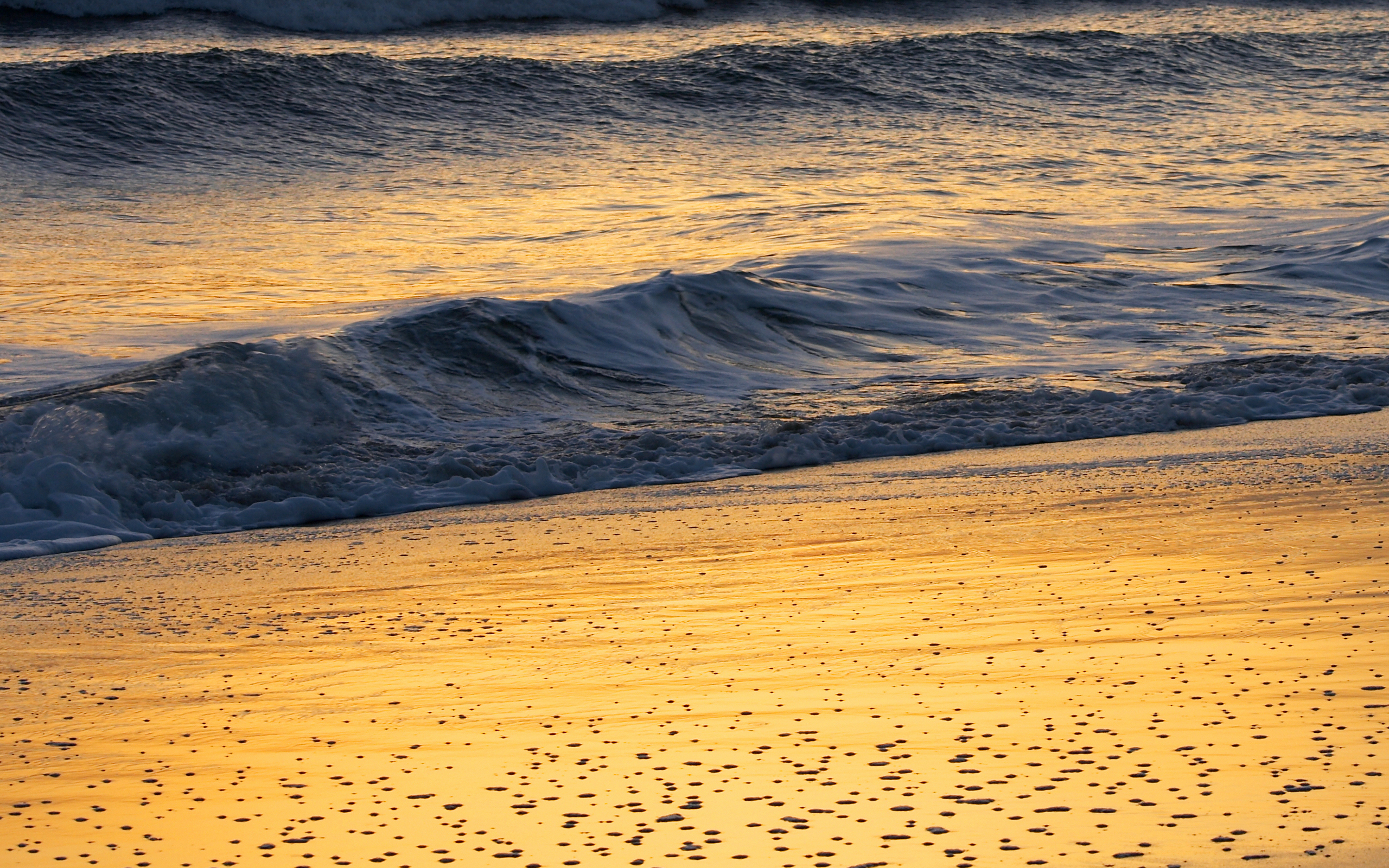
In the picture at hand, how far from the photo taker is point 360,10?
21.3 m

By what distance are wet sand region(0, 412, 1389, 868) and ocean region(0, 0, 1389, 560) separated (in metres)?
1.19

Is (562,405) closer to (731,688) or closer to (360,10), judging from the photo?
(731,688)

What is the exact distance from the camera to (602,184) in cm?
1414

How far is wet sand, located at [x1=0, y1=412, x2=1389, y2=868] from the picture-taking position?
6.86ft

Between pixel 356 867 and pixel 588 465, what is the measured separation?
355 cm

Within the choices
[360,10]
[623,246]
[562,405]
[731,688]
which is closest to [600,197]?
[623,246]

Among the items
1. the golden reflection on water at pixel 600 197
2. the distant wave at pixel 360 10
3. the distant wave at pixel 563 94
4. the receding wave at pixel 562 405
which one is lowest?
the receding wave at pixel 562 405

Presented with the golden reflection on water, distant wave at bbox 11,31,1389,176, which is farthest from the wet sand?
distant wave at bbox 11,31,1389,176

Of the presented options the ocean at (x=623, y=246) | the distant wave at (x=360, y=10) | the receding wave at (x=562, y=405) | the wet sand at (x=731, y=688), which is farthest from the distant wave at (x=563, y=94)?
the wet sand at (x=731, y=688)

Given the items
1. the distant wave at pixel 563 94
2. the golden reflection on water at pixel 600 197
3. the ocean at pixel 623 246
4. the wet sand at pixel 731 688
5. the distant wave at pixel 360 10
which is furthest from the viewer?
the distant wave at pixel 360 10

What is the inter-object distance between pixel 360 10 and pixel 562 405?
16523 millimetres

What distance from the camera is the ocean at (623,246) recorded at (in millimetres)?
5750

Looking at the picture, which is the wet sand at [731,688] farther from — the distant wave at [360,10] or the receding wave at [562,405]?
the distant wave at [360,10]

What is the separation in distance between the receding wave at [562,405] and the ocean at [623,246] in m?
0.02
